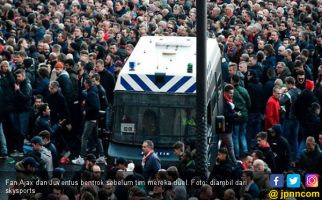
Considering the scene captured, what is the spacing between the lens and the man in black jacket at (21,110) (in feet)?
77.8

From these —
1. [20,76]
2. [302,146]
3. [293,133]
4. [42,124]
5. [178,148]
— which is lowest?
[302,146]

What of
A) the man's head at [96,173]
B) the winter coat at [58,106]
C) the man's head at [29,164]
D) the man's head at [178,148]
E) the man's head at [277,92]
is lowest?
the man's head at [96,173]

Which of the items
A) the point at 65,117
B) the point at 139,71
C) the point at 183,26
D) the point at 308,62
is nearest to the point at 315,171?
the point at 139,71

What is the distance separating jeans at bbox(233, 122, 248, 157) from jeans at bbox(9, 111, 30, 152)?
14.2ft

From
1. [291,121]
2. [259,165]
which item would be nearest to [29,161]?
[259,165]

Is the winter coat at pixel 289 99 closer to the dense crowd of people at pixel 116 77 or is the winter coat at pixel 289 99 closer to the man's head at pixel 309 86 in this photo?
the dense crowd of people at pixel 116 77

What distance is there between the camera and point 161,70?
20.3 m

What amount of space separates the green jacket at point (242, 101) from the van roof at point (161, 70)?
64.6 inches

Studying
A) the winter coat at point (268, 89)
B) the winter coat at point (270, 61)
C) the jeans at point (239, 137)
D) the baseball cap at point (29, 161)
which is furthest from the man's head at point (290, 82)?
the baseball cap at point (29, 161)

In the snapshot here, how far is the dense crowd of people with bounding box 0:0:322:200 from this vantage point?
1781 cm

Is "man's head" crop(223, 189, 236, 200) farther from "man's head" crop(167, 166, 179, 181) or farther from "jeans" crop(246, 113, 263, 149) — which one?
"jeans" crop(246, 113, 263, 149)

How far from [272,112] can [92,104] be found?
3592mm

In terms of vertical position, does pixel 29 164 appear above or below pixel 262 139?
below

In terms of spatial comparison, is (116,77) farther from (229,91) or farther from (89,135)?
(229,91)
